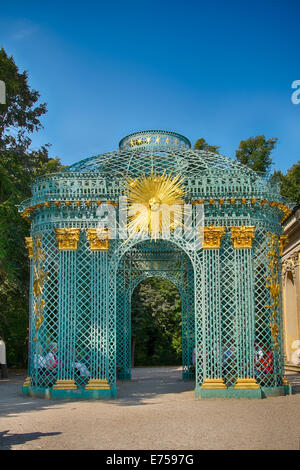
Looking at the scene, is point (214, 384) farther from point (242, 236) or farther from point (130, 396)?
point (242, 236)

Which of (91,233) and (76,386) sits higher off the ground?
(91,233)

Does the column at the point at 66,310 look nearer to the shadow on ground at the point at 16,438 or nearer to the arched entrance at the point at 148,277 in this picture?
the shadow on ground at the point at 16,438

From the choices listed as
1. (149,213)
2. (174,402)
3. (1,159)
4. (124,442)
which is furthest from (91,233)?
(1,159)

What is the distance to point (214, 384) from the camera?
13.1 m

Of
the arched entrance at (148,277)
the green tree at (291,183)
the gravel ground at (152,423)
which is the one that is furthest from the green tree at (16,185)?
the green tree at (291,183)

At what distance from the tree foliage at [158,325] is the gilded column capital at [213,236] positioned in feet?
61.4

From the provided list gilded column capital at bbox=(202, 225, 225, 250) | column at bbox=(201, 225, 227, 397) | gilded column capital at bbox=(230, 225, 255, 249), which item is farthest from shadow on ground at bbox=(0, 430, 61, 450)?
gilded column capital at bbox=(230, 225, 255, 249)

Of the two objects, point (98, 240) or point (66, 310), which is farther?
point (98, 240)

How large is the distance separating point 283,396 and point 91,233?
6.73 m

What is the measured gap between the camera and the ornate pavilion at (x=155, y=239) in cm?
1345

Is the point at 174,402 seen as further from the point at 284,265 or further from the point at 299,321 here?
the point at 284,265

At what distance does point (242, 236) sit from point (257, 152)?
22.9 m

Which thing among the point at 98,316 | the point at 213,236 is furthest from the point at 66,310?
the point at 213,236

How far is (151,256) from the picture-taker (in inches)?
787
